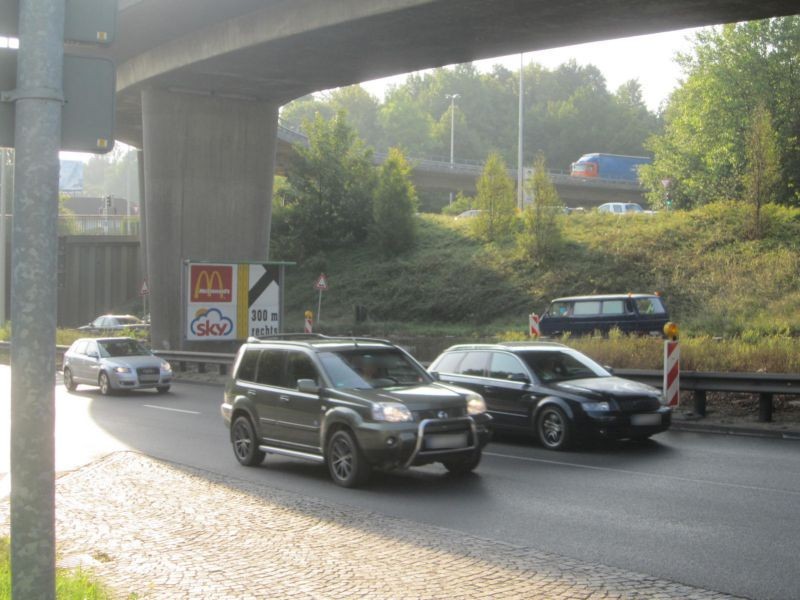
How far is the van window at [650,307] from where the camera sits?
30734 mm

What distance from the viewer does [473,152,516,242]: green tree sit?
2002 inches

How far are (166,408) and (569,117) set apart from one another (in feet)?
343

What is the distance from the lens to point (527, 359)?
585 inches

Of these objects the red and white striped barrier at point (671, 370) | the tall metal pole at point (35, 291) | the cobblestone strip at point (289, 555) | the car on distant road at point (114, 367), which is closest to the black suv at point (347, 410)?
the cobblestone strip at point (289, 555)

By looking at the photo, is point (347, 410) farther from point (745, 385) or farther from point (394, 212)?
point (394, 212)

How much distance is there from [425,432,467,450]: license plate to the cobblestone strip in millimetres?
1520

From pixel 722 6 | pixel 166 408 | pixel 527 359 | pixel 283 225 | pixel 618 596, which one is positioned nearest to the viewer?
pixel 618 596

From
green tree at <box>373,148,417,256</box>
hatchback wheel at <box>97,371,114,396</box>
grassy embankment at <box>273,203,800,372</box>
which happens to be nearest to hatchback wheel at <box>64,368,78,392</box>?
hatchback wheel at <box>97,371,114,396</box>

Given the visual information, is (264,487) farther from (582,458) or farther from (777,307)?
(777,307)

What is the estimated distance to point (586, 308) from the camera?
105ft

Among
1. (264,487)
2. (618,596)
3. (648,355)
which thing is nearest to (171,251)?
(648,355)

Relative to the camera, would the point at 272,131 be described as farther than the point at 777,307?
No

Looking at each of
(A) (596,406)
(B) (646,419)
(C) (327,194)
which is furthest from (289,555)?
(C) (327,194)

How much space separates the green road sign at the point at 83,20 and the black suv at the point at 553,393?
28.4 feet
